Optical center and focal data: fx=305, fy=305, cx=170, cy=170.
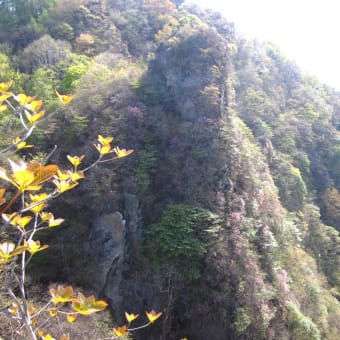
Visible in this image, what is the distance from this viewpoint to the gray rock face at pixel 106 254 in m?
12.4

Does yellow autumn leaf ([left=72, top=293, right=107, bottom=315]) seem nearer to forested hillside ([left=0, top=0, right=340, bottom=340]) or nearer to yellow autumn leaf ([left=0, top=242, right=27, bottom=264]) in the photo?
yellow autumn leaf ([left=0, top=242, right=27, bottom=264])

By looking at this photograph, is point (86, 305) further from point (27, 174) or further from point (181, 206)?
point (181, 206)

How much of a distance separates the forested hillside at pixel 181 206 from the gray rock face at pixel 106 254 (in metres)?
0.04

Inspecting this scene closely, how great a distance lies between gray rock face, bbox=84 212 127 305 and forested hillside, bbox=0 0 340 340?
43mm

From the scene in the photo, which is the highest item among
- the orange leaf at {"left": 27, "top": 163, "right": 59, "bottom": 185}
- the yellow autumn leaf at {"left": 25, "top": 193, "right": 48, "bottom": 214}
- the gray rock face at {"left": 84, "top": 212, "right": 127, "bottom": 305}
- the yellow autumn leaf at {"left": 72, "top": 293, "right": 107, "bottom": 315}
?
the orange leaf at {"left": 27, "top": 163, "right": 59, "bottom": 185}

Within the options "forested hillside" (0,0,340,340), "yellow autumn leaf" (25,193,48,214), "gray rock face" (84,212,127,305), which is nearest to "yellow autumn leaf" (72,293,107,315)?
"yellow autumn leaf" (25,193,48,214)

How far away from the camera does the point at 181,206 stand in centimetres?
1377

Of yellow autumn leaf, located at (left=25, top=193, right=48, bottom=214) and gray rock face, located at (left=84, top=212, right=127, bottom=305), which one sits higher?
yellow autumn leaf, located at (left=25, top=193, right=48, bottom=214)

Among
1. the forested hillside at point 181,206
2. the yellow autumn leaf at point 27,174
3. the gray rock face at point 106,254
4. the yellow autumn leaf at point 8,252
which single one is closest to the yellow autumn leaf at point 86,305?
the yellow autumn leaf at point 8,252

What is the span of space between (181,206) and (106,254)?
3838 millimetres

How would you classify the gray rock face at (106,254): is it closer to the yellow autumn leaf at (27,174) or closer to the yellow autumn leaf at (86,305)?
the yellow autumn leaf at (86,305)

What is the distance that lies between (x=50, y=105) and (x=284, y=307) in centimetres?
1510

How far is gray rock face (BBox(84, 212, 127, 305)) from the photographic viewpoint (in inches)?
488

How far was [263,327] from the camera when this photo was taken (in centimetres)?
1172
